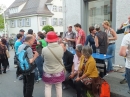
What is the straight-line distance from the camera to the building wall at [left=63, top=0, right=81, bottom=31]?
7914mm

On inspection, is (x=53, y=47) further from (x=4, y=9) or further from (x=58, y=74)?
(x=4, y=9)

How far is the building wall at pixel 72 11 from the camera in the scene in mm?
7914

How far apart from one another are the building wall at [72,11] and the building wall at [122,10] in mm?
1991

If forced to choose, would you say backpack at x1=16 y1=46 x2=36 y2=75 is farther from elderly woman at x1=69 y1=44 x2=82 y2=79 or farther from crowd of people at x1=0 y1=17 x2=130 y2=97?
elderly woman at x1=69 y1=44 x2=82 y2=79

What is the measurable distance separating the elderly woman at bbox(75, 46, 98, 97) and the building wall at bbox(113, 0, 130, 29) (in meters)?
2.83

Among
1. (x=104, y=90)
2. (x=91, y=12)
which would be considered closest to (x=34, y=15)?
(x=91, y=12)

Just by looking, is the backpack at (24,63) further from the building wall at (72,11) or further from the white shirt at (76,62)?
the building wall at (72,11)

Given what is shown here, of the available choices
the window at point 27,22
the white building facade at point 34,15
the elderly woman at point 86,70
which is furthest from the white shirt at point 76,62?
A: the window at point 27,22

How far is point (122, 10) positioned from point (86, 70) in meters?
3.23

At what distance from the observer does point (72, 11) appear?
8219 millimetres

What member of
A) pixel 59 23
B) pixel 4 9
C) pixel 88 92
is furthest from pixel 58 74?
pixel 4 9

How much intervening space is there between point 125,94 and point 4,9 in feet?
138

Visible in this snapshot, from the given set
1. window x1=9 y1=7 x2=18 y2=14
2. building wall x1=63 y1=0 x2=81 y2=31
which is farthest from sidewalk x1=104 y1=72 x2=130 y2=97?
window x1=9 y1=7 x2=18 y2=14

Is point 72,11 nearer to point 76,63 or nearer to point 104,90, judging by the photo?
point 76,63
